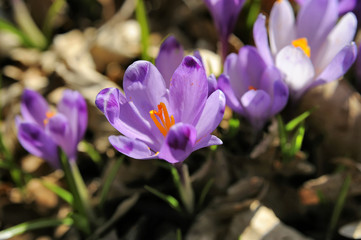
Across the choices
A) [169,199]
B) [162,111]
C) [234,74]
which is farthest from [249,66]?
[169,199]

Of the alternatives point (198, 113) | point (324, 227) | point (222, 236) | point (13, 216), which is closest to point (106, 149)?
point (13, 216)

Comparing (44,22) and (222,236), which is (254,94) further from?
(44,22)

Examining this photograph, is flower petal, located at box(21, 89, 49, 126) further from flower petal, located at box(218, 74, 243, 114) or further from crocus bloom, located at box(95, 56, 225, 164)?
flower petal, located at box(218, 74, 243, 114)

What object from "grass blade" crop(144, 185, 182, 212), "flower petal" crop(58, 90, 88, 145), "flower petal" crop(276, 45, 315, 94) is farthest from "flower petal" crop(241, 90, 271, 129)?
"flower petal" crop(58, 90, 88, 145)

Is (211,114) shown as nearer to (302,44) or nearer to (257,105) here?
(257,105)

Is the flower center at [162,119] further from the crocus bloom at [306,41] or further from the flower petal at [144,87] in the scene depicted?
the crocus bloom at [306,41]
